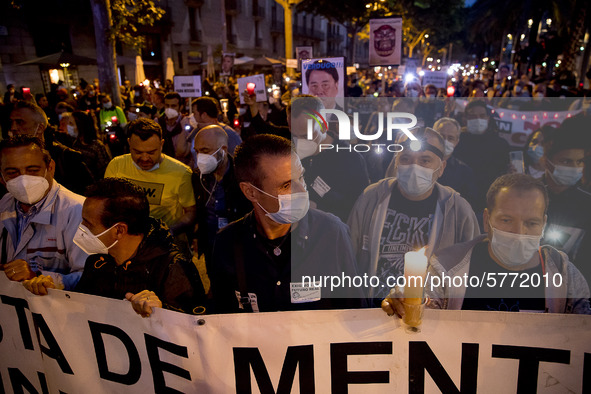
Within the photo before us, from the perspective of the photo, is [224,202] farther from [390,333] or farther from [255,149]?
[390,333]

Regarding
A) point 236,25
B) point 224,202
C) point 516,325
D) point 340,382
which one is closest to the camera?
point 516,325

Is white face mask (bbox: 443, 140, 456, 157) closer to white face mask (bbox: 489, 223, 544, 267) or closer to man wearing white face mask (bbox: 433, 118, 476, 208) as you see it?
man wearing white face mask (bbox: 433, 118, 476, 208)

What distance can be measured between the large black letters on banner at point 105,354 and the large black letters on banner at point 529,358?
1.71m

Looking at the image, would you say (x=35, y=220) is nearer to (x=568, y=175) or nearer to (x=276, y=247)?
(x=276, y=247)

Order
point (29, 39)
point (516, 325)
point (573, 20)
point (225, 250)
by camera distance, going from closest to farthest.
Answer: point (516, 325), point (225, 250), point (573, 20), point (29, 39)

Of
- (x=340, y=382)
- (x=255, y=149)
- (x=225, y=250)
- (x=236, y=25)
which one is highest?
(x=236, y=25)

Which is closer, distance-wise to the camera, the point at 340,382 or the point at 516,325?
the point at 516,325

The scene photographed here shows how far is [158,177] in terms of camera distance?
3678 millimetres

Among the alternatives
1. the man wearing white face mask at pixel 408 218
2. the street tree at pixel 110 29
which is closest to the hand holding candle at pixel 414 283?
the man wearing white face mask at pixel 408 218

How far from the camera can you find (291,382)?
6.51ft

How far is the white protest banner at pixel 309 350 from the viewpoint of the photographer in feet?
5.99

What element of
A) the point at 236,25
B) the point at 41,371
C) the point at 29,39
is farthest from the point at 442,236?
the point at 236,25

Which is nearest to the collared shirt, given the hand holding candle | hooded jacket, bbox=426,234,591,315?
the hand holding candle

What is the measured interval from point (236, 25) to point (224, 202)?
38157 mm
